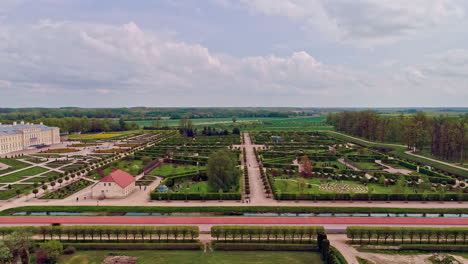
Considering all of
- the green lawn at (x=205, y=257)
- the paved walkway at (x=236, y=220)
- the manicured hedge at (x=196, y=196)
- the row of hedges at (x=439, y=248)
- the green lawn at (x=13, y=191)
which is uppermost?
the manicured hedge at (x=196, y=196)

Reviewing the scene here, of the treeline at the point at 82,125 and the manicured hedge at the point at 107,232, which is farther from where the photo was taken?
the treeline at the point at 82,125

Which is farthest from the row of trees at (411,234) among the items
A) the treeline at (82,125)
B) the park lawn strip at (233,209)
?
the treeline at (82,125)

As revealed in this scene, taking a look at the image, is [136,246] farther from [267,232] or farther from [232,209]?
[232,209]

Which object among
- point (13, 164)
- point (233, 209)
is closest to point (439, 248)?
point (233, 209)

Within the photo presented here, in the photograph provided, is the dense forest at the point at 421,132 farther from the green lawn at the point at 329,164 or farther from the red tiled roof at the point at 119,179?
the red tiled roof at the point at 119,179

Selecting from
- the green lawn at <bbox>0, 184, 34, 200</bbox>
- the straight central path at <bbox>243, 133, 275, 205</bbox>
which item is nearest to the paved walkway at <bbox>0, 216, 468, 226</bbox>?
the straight central path at <bbox>243, 133, 275, 205</bbox>

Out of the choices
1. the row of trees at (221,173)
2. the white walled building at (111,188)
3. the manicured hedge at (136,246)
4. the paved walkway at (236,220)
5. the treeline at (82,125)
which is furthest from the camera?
the treeline at (82,125)

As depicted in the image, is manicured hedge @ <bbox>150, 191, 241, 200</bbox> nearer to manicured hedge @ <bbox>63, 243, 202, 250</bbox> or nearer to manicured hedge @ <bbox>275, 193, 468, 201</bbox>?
manicured hedge @ <bbox>275, 193, 468, 201</bbox>
